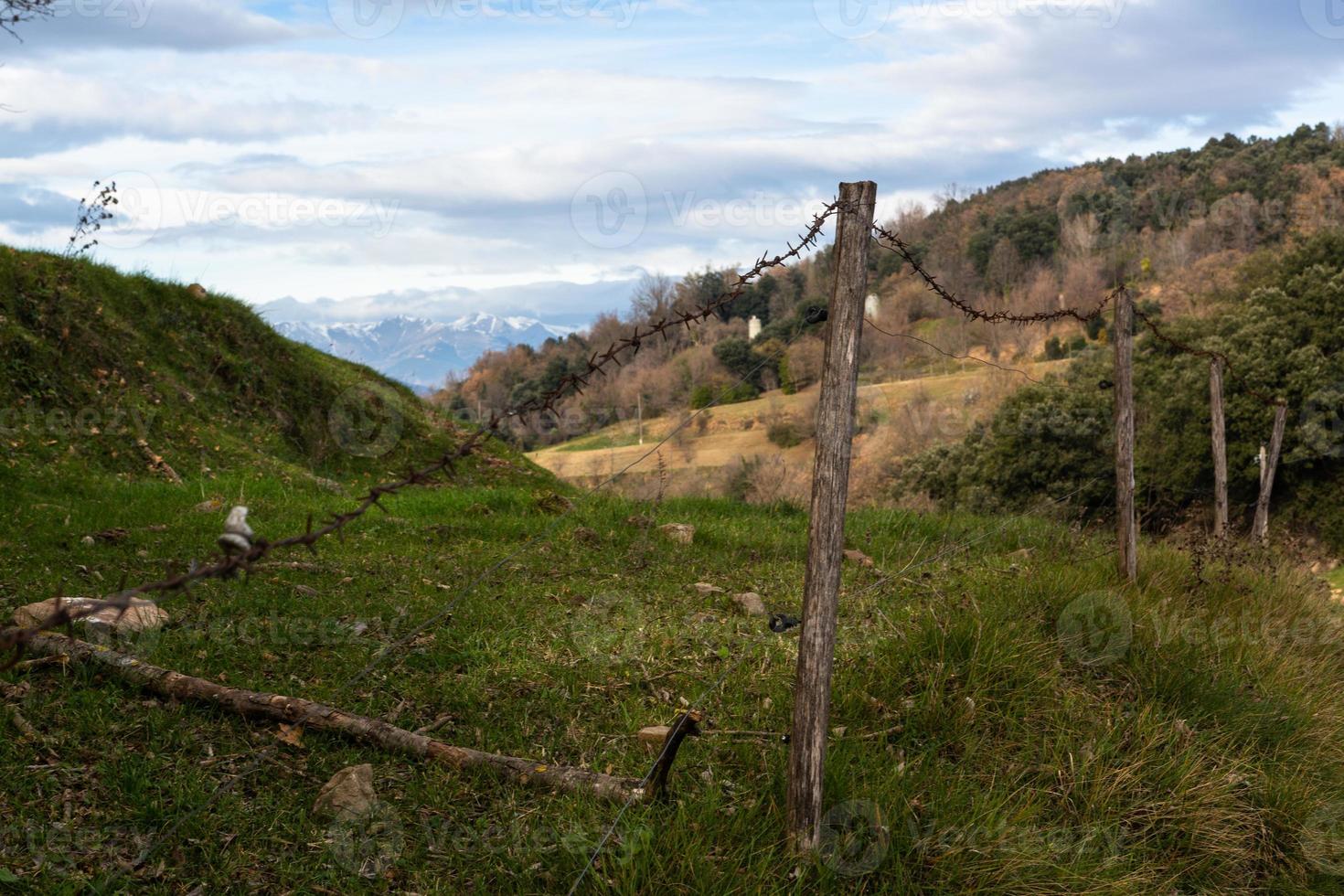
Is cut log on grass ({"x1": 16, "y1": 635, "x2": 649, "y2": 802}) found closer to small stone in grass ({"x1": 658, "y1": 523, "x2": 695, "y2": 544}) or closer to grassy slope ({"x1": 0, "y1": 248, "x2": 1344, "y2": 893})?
grassy slope ({"x1": 0, "y1": 248, "x2": 1344, "y2": 893})

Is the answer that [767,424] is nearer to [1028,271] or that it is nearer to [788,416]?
[788,416]

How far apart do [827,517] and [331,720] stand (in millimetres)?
2670

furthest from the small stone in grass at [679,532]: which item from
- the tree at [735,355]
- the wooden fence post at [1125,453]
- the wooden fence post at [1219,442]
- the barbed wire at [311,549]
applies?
the tree at [735,355]

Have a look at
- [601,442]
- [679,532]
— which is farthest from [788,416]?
[679,532]

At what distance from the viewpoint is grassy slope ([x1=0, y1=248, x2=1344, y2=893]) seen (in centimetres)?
398

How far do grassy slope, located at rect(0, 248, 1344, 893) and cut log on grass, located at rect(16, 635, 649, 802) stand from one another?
0.08 metres

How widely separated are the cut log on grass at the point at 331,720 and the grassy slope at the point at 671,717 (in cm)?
8

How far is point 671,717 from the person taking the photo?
5312mm

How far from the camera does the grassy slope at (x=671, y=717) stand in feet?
13.1

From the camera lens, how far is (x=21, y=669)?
5090mm

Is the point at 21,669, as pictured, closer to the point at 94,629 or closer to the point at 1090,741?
the point at 94,629

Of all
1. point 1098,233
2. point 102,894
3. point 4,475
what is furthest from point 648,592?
point 1098,233

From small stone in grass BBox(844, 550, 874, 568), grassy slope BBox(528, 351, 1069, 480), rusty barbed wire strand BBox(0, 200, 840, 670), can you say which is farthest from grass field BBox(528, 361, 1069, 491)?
rusty barbed wire strand BBox(0, 200, 840, 670)

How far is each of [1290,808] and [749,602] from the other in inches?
137
